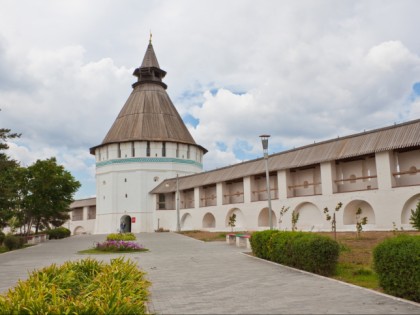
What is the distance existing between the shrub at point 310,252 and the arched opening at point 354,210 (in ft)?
41.9

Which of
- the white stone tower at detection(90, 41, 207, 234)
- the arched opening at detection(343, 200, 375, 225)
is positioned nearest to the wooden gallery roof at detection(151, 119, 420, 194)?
the arched opening at detection(343, 200, 375, 225)

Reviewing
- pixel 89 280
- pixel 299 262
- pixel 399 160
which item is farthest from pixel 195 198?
pixel 89 280

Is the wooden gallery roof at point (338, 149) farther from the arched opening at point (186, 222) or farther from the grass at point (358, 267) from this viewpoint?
the grass at point (358, 267)

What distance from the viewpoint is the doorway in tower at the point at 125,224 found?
45.8 meters

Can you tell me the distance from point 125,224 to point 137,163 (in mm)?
6907

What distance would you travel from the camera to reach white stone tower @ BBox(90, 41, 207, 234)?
45.7 metres

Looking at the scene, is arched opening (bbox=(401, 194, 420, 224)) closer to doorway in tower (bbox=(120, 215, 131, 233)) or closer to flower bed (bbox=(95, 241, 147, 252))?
flower bed (bbox=(95, 241, 147, 252))

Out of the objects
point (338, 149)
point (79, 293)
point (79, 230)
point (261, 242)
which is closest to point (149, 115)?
point (79, 230)

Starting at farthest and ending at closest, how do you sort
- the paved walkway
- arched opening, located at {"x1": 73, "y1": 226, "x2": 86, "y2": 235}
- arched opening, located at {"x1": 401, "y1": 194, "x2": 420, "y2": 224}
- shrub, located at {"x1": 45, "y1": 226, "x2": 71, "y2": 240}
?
1. arched opening, located at {"x1": 73, "y1": 226, "x2": 86, "y2": 235}
2. shrub, located at {"x1": 45, "y1": 226, "x2": 71, "y2": 240}
3. arched opening, located at {"x1": 401, "y1": 194, "x2": 420, "y2": 224}
4. the paved walkway

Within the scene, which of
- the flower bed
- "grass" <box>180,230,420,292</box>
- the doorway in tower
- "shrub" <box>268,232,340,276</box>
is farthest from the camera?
the doorway in tower

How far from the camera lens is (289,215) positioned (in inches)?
1085

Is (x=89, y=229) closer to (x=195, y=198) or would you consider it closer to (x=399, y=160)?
(x=195, y=198)

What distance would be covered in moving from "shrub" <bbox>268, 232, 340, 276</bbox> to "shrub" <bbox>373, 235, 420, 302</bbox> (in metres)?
2.26

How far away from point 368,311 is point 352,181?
1948 cm
